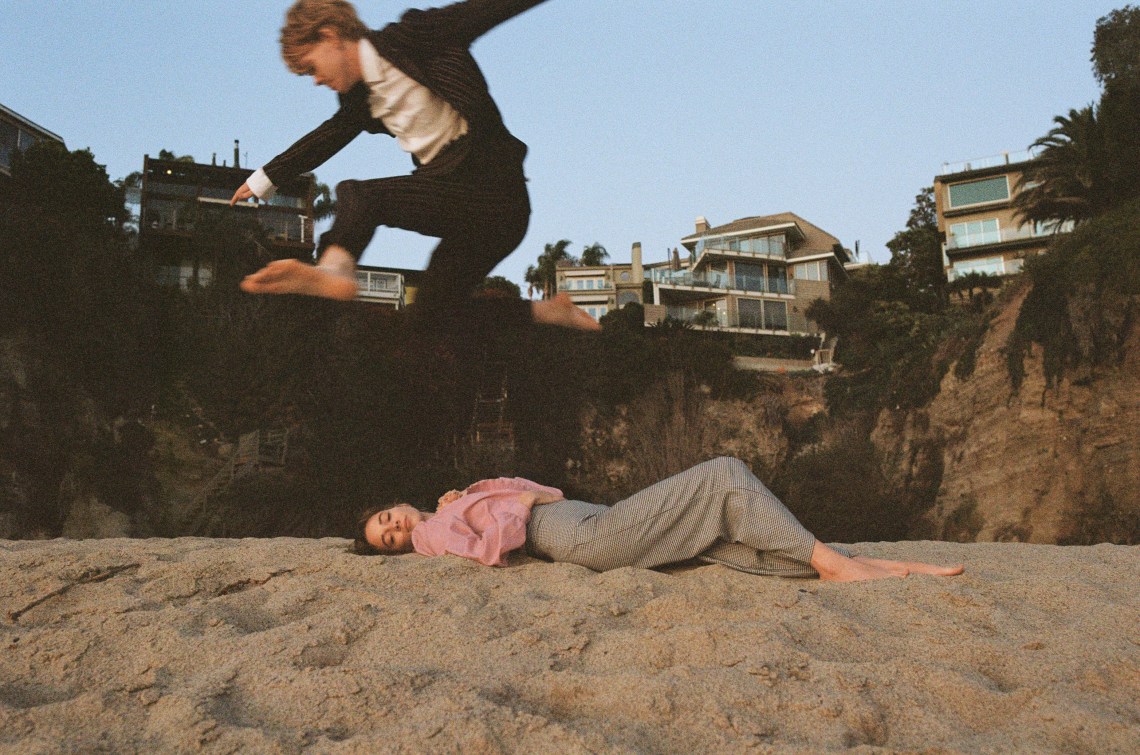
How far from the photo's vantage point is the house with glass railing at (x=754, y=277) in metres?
40.9

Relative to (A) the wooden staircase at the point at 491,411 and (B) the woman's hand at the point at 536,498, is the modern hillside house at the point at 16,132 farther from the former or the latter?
(B) the woman's hand at the point at 536,498

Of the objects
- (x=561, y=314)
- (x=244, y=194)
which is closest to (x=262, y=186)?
(x=244, y=194)

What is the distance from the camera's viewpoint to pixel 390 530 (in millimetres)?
4359

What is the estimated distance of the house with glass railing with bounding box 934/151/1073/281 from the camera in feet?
135

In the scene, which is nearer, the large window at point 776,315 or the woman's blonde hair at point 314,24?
the woman's blonde hair at point 314,24

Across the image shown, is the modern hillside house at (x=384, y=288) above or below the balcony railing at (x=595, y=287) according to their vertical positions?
below

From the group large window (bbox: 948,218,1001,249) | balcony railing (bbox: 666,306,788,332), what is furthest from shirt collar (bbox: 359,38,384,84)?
large window (bbox: 948,218,1001,249)

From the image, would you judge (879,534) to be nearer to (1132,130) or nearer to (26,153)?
(1132,130)

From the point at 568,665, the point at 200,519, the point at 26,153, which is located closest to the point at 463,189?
the point at 568,665

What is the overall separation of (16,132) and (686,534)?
30.8 metres

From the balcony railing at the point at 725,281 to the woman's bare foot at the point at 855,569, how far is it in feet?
123

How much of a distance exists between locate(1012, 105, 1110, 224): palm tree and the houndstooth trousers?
25.0 m

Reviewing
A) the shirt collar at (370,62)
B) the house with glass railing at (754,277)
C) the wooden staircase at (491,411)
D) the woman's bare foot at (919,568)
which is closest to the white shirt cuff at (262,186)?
the shirt collar at (370,62)

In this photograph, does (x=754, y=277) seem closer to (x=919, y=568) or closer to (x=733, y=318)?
(x=733, y=318)
